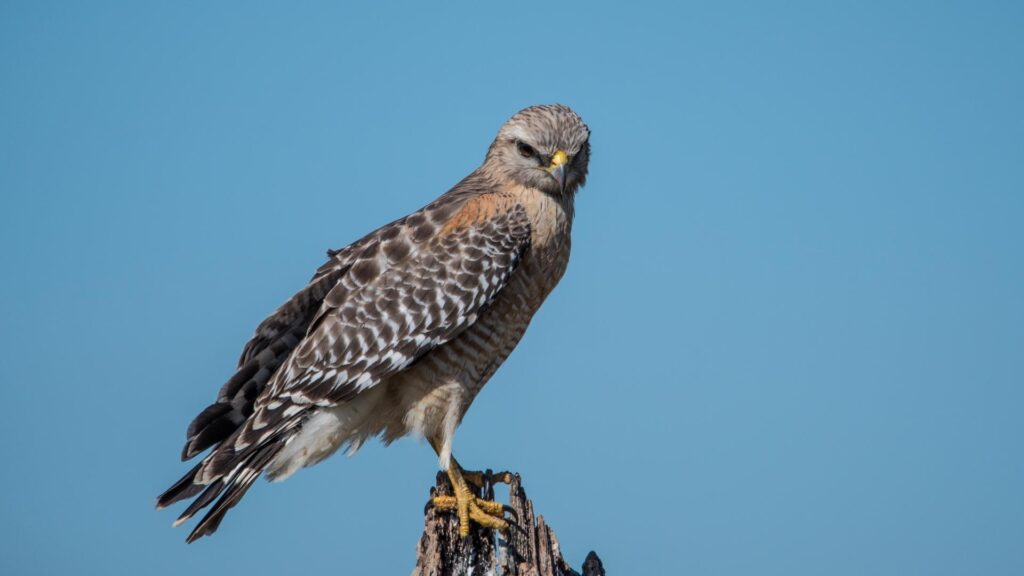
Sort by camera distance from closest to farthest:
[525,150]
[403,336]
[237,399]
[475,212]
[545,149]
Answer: [403,336] → [237,399] → [475,212] → [545,149] → [525,150]

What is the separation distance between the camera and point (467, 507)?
23.0ft

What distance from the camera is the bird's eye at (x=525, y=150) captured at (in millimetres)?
8227

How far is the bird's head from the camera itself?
8.15 m

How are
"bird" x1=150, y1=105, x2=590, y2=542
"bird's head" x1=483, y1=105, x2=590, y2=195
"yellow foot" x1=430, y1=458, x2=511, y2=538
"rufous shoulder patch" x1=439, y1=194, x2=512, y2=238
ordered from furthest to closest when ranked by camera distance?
"bird's head" x1=483, y1=105, x2=590, y2=195 < "rufous shoulder patch" x1=439, y1=194, x2=512, y2=238 < "bird" x1=150, y1=105, x2=590, y2=542 < "yellow foot" x1=430, y1=458, x2=511, y2=538

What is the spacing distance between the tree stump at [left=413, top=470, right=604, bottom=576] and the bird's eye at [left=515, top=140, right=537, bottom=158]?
2.61 meters

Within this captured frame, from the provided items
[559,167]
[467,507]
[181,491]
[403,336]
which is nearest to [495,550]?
[467,507]

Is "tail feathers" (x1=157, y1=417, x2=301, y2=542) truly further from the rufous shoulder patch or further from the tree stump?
the rufous shoulder patch

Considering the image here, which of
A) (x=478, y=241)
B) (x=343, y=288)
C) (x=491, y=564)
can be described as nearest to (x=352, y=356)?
(x=343, y=288)

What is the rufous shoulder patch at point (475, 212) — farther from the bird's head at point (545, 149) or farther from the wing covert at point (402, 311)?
the bird's head at point (545, 149)

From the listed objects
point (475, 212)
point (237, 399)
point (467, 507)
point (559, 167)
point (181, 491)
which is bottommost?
point (181, 491)

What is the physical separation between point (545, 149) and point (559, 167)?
21 cm

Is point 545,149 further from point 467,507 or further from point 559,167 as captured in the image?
point 467,507

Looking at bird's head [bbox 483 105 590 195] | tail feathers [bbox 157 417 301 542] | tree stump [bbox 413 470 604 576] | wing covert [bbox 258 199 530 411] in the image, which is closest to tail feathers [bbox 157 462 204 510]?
tail feathers [bbox 157 417 301 542]

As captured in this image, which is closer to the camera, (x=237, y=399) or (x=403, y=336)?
(x=403, y=336)
